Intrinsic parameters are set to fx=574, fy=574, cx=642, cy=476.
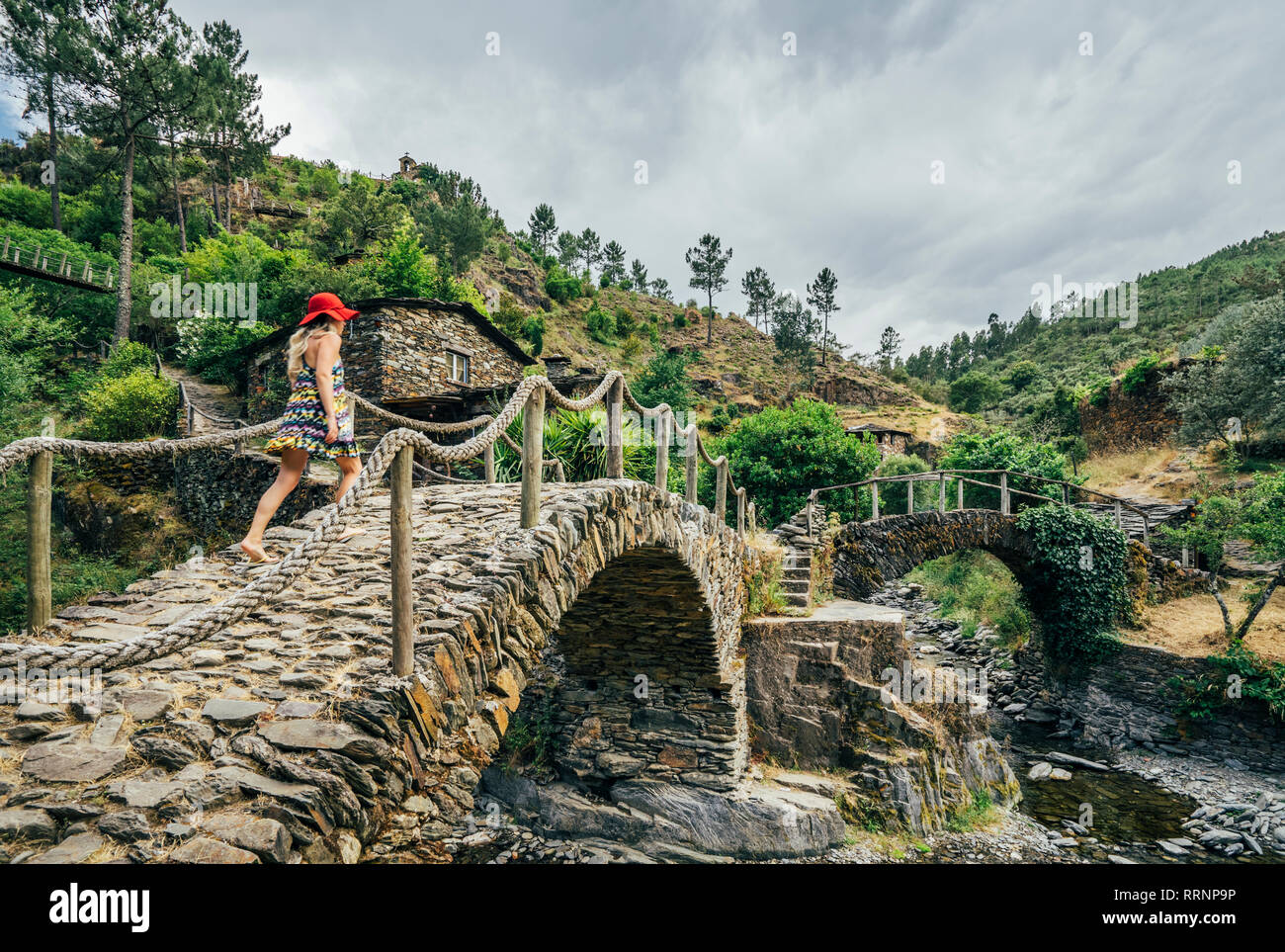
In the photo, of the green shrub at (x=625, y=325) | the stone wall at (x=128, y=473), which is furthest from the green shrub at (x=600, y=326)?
the stone wall at (x=128, y=473)

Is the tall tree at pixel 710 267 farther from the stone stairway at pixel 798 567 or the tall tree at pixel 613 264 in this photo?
the stone stairway at pixel 798 567

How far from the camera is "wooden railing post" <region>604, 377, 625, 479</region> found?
5.28 metres

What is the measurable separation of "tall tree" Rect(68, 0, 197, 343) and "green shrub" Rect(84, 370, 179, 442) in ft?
19.6

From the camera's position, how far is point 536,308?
153 ft

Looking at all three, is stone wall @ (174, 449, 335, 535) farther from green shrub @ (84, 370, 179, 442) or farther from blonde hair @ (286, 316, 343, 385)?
blonde hair @ (286, 316, 343, 385)

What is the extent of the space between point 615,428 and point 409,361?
12488 mm

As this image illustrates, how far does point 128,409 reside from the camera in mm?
14789

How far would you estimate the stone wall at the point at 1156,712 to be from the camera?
11.4m

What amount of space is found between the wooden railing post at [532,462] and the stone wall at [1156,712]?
15.5 m

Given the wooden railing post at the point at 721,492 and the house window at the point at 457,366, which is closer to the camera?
the wooden railing post at the point at 721,492

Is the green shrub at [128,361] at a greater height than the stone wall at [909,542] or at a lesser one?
greater
